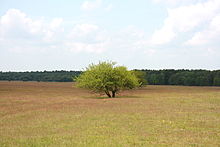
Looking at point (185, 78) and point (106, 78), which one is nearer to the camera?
point (106, 78)

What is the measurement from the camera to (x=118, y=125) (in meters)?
20.1

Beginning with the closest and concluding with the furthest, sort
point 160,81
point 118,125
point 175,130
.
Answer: point 175,130 → point 118,125 → point 160,81

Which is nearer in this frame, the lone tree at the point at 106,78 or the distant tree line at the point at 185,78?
the lone tree at the point at 106,78

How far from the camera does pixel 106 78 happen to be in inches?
2221

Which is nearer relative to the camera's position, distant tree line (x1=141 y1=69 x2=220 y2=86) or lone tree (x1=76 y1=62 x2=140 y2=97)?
lone tree (x1=76 y1=62 x2=140 y2=97)

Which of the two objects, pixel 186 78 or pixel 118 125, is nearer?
pixel 118 125

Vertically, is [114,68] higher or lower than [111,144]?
higher

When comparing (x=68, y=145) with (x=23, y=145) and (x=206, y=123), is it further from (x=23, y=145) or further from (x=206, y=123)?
(x=206, y=123)

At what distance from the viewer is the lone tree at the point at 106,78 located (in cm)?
5642

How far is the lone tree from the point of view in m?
56.4

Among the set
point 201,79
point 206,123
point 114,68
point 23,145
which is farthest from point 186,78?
point 23,145

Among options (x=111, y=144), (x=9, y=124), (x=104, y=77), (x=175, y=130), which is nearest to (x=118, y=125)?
(x=175, y=130)

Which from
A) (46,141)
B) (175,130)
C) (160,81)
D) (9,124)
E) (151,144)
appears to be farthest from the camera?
(160,81)

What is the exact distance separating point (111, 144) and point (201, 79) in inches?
5330
